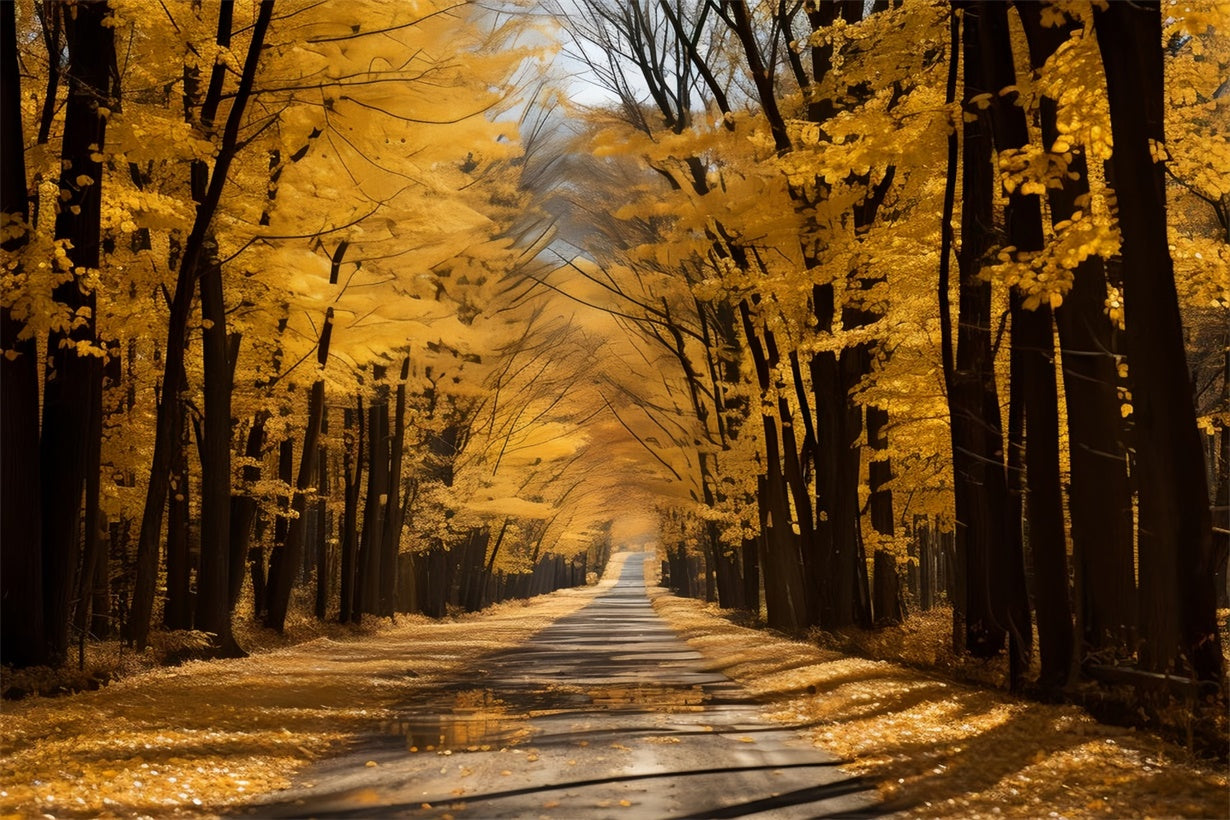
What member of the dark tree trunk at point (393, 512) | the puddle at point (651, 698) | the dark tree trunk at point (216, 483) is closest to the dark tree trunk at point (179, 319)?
the dark tree trunk at point (216, 483)

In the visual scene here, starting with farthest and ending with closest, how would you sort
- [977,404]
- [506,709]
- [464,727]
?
[977,404] → [506,709] → [464,727]

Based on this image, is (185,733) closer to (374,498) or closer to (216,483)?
(216,483)

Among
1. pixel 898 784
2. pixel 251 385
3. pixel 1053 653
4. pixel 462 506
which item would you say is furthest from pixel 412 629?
pixel 898 784

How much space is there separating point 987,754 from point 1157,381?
2.71 m

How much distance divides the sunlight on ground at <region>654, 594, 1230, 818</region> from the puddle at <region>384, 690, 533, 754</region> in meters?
2.45

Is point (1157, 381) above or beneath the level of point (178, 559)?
above

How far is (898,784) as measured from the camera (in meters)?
6.82

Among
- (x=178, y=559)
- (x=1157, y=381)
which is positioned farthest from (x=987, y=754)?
(x=178, y=559)

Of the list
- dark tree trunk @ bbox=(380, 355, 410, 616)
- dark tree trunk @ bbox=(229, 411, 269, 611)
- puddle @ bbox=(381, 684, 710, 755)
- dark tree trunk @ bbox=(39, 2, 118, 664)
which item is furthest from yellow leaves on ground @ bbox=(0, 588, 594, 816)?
dark tree trunk @ bbox=(380, 355, 410, 616)

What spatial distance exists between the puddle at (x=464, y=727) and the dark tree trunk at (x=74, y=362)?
377 cm

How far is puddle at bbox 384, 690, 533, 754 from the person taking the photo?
337 inches

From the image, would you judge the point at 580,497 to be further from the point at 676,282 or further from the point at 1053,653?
the point at 1053,653

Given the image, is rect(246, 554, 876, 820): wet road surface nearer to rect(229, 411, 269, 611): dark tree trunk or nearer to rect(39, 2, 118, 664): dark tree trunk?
rect(39, 2, 118, 664): dark tree trunk

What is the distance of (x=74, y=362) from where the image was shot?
11.6m
